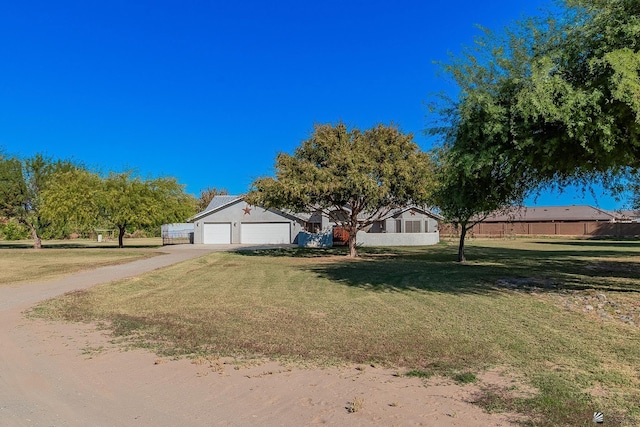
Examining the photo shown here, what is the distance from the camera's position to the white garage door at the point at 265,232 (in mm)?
41500

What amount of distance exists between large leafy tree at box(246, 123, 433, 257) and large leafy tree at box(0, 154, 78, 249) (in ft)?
68.7

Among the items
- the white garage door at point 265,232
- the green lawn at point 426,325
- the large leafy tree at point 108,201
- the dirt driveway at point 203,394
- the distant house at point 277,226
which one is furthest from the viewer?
the white garage door at point 265,232

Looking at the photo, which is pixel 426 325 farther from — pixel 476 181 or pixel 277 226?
pixel 277 226

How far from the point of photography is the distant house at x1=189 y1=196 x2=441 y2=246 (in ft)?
132

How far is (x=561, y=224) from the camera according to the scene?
6278cm

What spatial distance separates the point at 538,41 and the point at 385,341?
25.2 feet

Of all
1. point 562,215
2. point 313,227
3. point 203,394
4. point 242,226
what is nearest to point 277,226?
point 242,226

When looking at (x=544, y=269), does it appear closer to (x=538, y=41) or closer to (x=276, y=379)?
(x=538, y=41)

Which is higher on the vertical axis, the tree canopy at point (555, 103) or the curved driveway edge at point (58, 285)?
the tree canopy at point (555, 103)

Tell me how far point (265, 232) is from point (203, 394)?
122ft

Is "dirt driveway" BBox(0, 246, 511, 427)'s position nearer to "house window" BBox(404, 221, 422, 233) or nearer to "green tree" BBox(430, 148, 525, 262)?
"green tree" BBox(430, 148, 525, 262)

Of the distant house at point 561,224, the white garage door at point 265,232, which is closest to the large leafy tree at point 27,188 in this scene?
the white garage door at point 265,232

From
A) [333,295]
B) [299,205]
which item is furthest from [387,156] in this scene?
[333,295]

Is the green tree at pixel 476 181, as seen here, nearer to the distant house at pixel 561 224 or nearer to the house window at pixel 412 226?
the house window at pixel 412 226
